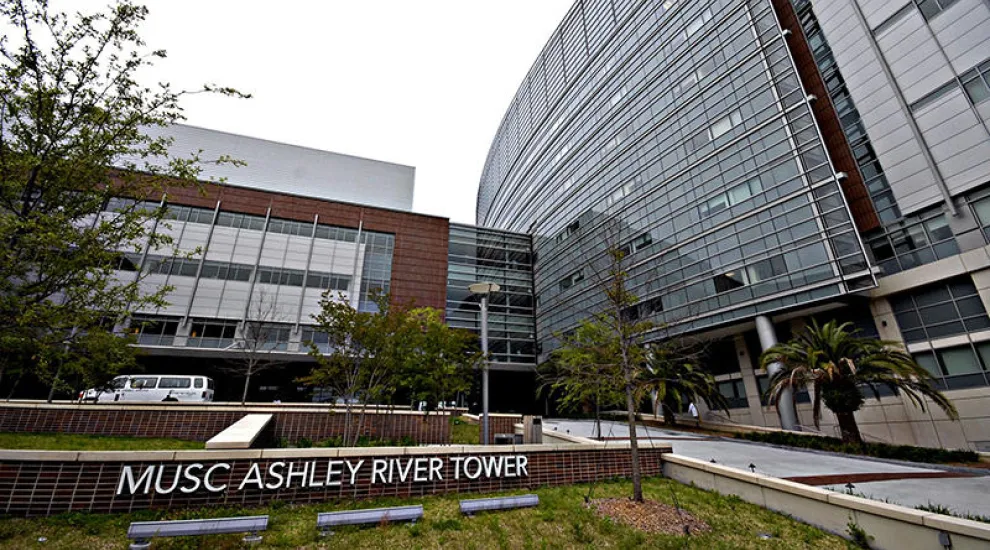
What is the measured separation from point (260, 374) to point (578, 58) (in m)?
48.2

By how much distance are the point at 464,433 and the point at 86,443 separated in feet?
39.6

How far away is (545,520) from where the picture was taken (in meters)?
6.72

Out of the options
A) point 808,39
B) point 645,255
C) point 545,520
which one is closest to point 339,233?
point 645,255

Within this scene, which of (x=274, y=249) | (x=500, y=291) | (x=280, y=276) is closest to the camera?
(x=280, y=276)

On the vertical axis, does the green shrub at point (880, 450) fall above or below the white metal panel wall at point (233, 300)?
below

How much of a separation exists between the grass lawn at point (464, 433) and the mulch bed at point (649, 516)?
8659mm

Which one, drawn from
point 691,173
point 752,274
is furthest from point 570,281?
point 752,274

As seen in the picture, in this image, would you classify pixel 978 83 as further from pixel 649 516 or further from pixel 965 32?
pixel 649 516

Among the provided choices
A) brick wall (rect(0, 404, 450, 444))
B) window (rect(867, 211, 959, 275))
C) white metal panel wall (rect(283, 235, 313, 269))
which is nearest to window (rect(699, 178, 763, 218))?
window (rect(867, 211, 959, 275))

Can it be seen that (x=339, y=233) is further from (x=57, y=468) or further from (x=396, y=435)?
(x=57, y=468)

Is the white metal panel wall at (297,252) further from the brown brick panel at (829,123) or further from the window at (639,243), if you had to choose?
the brown brick panel at (829,123)

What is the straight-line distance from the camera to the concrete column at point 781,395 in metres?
21.7

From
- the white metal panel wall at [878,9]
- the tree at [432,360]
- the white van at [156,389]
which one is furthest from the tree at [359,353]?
the white metal panel wall at [878,9]

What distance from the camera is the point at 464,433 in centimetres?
1762
